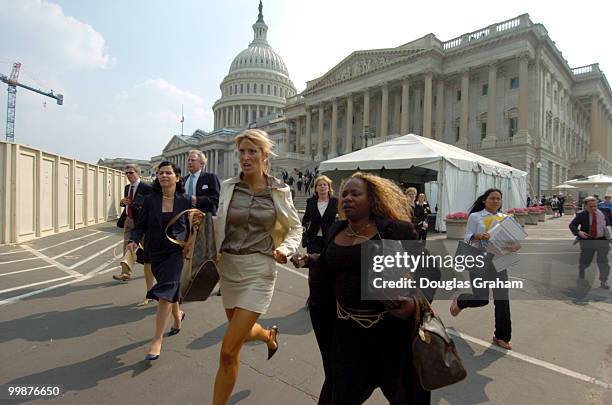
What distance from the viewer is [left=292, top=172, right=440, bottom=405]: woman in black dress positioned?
1916 mm

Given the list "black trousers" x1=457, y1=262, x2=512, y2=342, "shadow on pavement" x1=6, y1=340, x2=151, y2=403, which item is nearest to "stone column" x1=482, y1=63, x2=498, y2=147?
"black trousers" x1=457, y1=262, x2=512, y2=342

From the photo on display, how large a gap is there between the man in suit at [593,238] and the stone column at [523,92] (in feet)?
108

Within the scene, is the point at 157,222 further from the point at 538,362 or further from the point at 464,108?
the point at 464,108

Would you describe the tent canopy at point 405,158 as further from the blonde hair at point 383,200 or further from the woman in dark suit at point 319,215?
the blonde hair at point 383,200

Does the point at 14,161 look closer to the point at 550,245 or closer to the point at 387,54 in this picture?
the point at 550,245

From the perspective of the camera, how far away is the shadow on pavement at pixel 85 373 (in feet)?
9.47

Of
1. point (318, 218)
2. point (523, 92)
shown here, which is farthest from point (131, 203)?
point (523, 92)

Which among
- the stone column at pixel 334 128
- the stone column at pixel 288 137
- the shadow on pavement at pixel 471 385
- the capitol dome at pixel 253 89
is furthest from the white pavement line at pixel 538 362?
the capitol dome at pixel 253 89

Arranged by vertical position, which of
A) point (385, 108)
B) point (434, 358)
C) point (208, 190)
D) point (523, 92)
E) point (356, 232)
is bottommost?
point (434, 358)

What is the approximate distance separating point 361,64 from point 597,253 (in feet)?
156

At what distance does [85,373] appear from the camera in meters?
3.05

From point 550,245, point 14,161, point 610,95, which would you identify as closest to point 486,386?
point 550,245

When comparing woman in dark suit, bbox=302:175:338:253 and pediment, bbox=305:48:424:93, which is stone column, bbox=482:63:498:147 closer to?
pediment, bbox=305:48:424:93

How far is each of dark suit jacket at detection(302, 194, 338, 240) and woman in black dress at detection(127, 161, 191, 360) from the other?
206 cm
